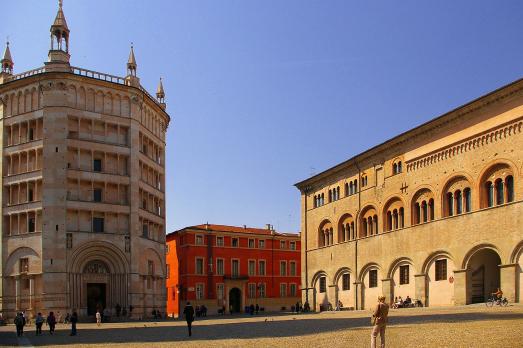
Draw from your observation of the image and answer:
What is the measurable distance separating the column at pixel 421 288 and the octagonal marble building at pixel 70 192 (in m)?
25.3

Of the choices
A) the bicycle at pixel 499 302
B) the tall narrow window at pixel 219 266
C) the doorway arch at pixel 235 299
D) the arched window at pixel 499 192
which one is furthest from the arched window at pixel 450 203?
the doorway arch at pixel 235 299

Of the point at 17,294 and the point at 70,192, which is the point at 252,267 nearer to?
the point at 70,192

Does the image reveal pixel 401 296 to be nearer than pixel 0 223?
Yes

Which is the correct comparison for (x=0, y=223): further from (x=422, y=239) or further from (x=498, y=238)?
(x=498, y=238)

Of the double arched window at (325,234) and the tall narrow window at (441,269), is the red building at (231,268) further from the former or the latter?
the tall narrow window at (441,269)

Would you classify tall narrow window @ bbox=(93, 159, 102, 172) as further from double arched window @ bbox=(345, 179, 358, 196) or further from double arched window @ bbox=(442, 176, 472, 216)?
double arched window @ bbox=(442, 176, 472, 216)

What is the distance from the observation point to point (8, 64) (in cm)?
6359

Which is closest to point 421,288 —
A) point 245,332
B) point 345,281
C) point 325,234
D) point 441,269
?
point 441,269

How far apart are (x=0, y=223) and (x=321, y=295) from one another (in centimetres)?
3095

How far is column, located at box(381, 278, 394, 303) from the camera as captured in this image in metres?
52.6

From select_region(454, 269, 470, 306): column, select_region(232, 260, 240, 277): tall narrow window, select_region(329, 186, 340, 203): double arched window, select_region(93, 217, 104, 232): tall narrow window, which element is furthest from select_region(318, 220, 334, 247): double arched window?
select_region(232, 260, 240, 277): tall narrow window

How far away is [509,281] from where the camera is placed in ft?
132

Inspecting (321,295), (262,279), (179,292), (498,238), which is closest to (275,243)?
(262,279)

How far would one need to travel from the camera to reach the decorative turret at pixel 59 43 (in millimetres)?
58906
